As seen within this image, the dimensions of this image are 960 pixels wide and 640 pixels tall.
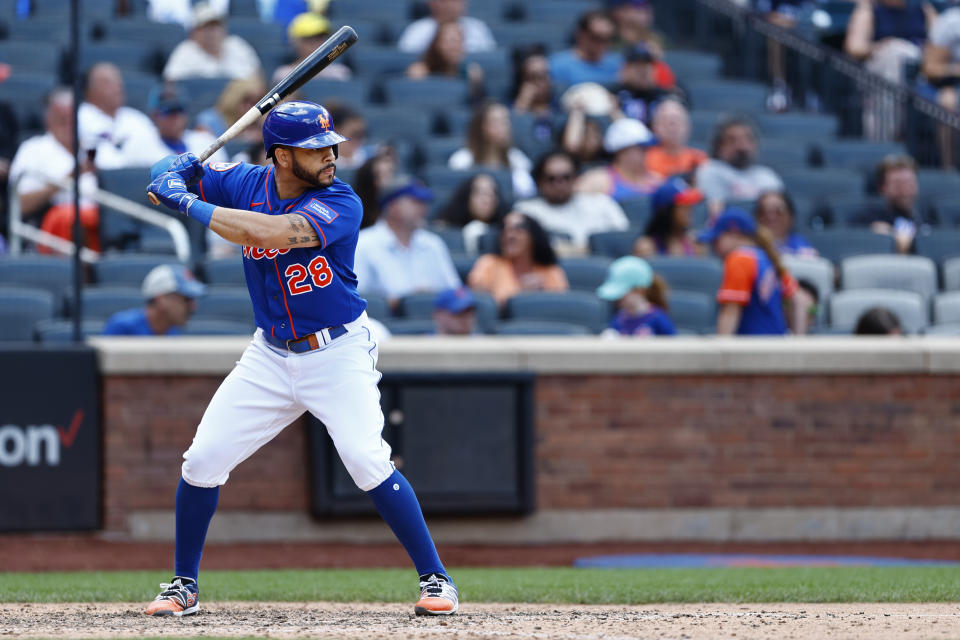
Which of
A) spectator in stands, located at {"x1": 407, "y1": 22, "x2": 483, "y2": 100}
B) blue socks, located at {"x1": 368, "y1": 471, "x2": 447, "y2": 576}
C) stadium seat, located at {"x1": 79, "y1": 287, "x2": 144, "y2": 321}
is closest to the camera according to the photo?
blue socks, located at {"x1": 368, "y1": 471, "x2": 447, "y2": 576}

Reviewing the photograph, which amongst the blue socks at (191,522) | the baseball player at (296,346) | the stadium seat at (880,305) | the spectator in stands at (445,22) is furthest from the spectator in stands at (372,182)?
the blue socks at (191,522)

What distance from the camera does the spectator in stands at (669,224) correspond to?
978 centimetres

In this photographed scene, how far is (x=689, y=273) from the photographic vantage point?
32.2 feet

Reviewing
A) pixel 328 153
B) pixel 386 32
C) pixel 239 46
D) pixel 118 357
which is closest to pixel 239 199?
pixel 328 153

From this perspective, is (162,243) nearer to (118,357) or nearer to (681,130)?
(118,357)

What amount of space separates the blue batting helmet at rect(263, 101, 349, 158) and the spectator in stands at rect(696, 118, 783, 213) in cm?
621

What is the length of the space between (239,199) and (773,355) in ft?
13.0

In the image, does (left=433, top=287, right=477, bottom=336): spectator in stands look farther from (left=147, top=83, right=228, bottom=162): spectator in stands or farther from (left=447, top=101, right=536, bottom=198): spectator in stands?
(left=447, top=101, right=536, bottom=198): spectator in stands

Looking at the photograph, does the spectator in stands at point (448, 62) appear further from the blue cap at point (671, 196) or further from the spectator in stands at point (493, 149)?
the blue cap at point (671, 196)

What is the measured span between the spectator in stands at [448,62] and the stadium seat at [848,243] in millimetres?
3160

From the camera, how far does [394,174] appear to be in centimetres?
995

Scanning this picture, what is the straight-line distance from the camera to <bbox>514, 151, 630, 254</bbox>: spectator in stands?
403 inches

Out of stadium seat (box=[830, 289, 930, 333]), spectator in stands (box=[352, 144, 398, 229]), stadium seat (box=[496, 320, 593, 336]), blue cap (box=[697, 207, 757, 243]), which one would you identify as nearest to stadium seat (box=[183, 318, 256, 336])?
spectator in stands (box=[352, 144, 398, 229])

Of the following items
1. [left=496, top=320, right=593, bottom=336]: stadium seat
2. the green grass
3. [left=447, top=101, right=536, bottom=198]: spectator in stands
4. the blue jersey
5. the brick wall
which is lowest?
the green grass
